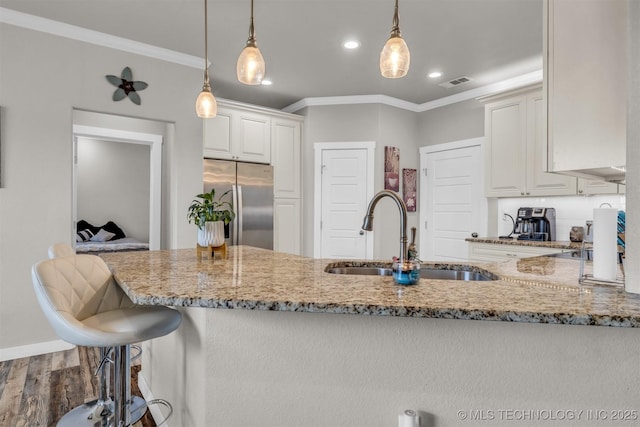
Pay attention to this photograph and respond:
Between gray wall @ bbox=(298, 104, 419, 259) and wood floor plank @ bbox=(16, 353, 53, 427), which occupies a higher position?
gray wall @ bbox=(298, 104, 419, 259)

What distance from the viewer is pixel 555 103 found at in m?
1.26

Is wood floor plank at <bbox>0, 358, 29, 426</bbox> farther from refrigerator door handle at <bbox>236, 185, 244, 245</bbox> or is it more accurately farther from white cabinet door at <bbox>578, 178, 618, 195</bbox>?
white cabinet door at <bbox>578, 178, 618, 195</bbox>

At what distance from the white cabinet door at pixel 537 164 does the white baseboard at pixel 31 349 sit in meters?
4.46

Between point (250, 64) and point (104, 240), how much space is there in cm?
366

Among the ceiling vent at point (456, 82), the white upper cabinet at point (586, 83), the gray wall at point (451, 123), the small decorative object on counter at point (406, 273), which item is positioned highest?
the ceiling vent at point (456, 82)

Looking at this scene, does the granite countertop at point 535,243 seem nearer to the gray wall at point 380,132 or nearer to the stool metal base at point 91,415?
the gray wall at point 380,132

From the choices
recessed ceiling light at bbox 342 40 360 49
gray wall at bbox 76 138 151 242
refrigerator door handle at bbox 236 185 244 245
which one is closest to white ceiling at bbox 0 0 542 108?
recessed ceiling light at bbox 342 40 360 49

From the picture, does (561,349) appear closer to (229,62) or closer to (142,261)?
(142,261)

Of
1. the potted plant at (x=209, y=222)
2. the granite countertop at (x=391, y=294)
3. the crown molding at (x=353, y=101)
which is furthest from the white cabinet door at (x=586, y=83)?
the crown molding at (x=353, y=101)

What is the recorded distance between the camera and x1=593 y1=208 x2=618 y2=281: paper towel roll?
1.17 m

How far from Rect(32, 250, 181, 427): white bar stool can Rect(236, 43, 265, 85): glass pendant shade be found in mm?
1180

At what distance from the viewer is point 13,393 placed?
234cm

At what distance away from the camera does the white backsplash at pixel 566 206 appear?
3491 mm

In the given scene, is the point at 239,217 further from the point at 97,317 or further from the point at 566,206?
the point at 566,206
